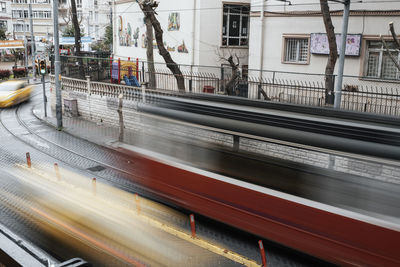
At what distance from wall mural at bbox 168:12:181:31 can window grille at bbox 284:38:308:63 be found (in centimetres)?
931

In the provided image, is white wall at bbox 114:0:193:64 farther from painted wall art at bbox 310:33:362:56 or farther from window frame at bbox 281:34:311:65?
painted wall art at bbox 310:33:362:56

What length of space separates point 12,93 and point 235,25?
1546 cm

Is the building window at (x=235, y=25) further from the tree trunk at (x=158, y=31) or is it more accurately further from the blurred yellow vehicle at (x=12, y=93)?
the blurred yellow vehicle at (x=12, y=93)

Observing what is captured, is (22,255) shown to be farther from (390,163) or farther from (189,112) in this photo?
(189,112)

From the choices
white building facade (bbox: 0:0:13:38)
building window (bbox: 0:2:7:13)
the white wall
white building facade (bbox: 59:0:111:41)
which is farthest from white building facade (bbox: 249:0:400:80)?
white building facade (bbox: 59:0:111:41)

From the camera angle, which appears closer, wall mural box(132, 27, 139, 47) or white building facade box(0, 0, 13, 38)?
wall mural box(132, 27, 139, 47)

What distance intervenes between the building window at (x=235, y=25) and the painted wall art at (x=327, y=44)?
26.1ft

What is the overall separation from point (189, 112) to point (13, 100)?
64.6 feet

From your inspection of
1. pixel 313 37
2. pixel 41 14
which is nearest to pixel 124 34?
pixel 313 37

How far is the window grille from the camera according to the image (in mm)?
22536

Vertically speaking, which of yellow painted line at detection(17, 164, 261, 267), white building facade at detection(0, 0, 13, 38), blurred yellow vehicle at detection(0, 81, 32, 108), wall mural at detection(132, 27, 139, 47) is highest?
white building facade at detection(0, 0, 13, 38)

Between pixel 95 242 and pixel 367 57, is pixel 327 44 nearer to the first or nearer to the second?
pixel 367 57

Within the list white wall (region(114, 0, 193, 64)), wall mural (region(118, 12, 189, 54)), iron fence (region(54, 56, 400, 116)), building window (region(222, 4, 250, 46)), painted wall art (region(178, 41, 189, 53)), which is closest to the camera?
iron fence (region(54, 56, 400, 116))

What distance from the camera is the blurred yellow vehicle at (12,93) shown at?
23516 millimetres
